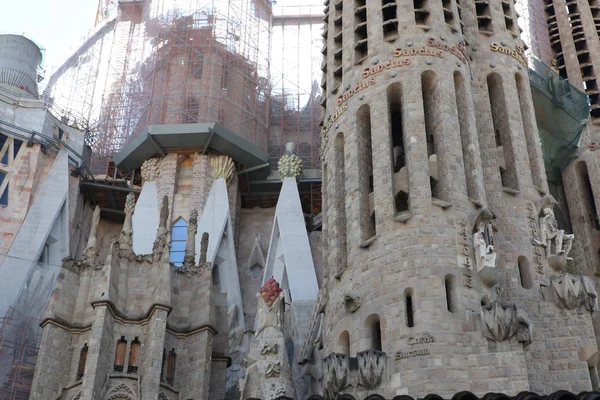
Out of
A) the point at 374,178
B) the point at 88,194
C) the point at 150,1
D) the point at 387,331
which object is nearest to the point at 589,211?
the point at 374,178

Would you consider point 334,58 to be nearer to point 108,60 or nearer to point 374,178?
point 374,178

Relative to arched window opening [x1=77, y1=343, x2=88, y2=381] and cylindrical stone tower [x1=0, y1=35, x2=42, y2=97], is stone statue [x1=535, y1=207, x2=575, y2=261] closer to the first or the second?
arched window opening [x1=77, y1=343, x2=88, y2=381]

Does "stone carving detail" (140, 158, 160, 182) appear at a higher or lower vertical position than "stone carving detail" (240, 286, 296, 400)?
higher

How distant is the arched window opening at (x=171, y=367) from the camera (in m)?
28.2

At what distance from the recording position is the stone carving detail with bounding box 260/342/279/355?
83.8ft

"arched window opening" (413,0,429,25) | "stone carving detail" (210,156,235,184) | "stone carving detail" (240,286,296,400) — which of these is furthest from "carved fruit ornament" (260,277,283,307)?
"stone carving detail" (210,156,235,184)

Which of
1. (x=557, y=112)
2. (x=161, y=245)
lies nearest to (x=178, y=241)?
(x=161, y=245)

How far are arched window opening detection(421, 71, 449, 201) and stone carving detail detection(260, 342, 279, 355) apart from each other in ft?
19.9

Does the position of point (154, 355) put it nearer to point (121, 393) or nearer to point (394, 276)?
point (121, 393)

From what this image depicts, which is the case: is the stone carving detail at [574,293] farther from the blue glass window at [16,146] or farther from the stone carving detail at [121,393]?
the blue glass window at [16,146]

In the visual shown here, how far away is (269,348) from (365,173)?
6.38 m

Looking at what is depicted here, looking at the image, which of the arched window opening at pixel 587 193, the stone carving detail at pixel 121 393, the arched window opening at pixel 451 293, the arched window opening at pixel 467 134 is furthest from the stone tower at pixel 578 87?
the stone carving detail at pixel 121 393

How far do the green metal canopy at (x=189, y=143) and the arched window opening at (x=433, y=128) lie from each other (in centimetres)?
1252

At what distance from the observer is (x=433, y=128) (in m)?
28.9
